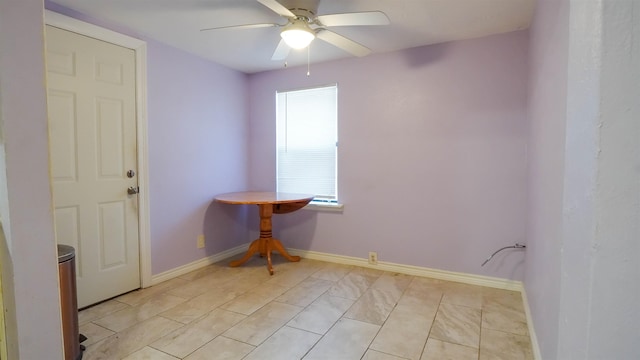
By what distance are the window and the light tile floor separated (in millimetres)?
1042

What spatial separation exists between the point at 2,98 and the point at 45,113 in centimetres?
14

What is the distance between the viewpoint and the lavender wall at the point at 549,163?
1.25 m

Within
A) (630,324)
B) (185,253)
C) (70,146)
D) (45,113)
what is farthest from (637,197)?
(185,253)

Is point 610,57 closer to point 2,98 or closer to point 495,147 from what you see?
point 2,98

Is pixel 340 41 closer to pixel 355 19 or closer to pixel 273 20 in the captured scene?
pixel 355 19

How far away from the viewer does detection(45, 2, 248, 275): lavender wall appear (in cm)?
280

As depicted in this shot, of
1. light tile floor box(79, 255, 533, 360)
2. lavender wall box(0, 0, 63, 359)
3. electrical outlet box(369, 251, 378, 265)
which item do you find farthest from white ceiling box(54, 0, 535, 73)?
light tile floor box(79, 255, 533, 360)

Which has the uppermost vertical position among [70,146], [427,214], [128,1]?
[128,1]

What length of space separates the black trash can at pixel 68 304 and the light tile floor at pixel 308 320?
129 mm

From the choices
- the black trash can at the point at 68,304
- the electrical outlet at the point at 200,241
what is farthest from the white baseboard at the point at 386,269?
the black trash can at the point at 68,304

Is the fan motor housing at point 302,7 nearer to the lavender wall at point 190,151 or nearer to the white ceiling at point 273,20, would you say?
the white ceiling at point 273,20

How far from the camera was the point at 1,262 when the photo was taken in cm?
128

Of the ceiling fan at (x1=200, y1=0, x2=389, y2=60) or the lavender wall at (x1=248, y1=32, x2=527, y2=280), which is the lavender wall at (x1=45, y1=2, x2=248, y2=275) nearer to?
the lavender wall at (x1=248, y1=32, x2=527, y2=280)

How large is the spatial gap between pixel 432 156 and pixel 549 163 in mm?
1410
